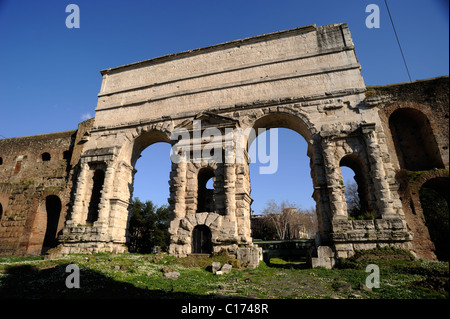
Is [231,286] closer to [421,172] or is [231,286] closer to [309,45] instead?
[421,172]

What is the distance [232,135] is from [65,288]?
829cm

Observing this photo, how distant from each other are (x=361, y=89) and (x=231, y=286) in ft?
33.6

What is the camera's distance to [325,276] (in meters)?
7.87

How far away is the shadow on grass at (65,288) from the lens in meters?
5.32

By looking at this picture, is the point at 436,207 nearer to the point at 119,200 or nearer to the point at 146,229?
the point at 119,200

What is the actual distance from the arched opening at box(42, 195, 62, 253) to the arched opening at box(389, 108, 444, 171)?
779 inches

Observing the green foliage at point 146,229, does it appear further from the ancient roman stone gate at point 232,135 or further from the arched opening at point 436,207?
the arched opening at point 436,207

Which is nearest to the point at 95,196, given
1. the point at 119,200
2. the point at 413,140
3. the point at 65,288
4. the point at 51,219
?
the point at 119,200

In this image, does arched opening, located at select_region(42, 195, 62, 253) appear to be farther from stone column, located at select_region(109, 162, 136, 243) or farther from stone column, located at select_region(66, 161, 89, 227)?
stone column, located at select_region(109, 162, 136, 243)

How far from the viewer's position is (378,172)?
1003 cm

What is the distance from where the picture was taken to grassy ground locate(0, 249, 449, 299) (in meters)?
5.46

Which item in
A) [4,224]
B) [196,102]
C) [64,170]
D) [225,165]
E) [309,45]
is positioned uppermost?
[309,45]

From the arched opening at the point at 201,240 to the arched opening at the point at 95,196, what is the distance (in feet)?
19.9
